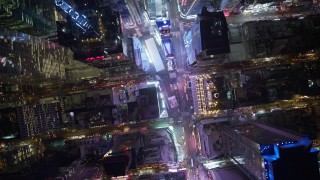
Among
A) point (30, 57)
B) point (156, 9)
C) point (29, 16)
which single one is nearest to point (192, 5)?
point (156, 9)

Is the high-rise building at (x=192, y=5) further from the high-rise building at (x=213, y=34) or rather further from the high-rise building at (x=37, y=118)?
the high-rise building at (x=37, y=118)

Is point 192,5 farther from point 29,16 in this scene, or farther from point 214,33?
point 29,16

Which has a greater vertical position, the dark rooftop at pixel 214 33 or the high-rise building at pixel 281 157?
the dark rooftop at pixel 214 33

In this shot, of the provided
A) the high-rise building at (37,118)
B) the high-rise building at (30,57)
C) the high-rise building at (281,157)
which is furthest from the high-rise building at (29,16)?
the high-rise building at (281,157)

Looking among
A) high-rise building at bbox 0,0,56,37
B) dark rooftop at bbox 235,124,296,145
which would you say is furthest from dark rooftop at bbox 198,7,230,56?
high-rise building at bbox 0,0,56,37

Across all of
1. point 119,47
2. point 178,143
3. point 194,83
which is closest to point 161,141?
point 178,143

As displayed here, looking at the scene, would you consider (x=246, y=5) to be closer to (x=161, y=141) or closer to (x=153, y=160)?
(x=161, y=141)
